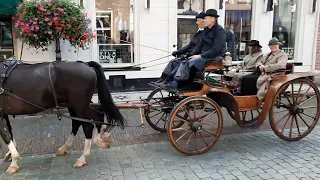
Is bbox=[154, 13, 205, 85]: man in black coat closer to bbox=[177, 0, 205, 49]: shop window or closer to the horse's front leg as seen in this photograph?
the horse's front leg

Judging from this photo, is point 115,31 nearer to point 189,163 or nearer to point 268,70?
point 268,70

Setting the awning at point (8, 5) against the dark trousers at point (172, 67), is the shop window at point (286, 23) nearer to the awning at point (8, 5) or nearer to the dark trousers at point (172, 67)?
the dark trousers at point (172, 67)

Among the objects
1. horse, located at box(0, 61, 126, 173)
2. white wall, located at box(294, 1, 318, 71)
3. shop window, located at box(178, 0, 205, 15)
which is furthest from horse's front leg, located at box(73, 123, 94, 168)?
white wall, located at box(294, 1, 318, 71)

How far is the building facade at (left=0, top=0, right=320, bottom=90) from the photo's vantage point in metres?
8.58

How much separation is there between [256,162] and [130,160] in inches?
72.5

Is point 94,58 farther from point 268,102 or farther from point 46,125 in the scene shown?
point 268,102

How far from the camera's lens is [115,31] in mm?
8914

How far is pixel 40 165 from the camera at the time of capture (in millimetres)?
4527

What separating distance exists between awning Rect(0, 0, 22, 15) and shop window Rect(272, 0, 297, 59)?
7.49m

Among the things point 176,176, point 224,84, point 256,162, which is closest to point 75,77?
point 176,176

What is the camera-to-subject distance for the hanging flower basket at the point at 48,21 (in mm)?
6375

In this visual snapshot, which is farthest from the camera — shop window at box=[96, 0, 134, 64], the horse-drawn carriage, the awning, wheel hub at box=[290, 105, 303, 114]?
shop window at box=[96, 0, 134, 64]

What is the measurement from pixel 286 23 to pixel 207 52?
6454mm

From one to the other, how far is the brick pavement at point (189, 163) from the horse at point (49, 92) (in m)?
0.28
